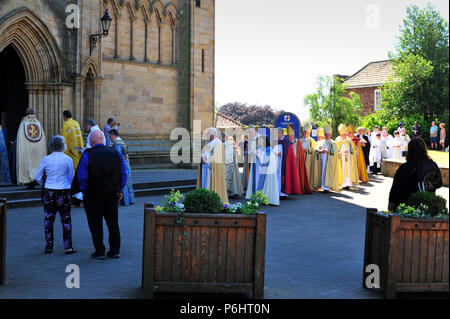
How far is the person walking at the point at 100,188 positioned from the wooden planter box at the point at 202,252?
89.7 inches

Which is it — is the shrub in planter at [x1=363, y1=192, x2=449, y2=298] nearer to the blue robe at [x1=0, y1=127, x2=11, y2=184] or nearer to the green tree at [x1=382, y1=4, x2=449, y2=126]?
the blue robe at [x1=0, y1=127, x2=11, y2=184]

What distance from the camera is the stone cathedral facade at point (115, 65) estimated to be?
16.4m

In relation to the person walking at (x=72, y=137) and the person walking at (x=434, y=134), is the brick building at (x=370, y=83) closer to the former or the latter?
the person walking at (x=434, y=134)

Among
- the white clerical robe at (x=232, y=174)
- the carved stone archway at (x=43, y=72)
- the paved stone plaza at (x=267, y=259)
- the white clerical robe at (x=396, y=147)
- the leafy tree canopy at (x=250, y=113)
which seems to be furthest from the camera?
the leafy tree canopy at (x=250, y=113)

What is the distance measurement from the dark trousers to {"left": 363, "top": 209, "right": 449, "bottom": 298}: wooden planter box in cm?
383

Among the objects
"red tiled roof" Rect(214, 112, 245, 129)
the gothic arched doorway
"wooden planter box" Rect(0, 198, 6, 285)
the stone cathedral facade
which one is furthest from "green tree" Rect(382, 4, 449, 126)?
"wooden planter box" Rect(0, 198, 6, 285)

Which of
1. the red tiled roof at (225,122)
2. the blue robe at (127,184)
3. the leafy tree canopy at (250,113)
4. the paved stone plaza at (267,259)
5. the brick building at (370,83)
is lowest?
the paved stone plaza at (267,259)

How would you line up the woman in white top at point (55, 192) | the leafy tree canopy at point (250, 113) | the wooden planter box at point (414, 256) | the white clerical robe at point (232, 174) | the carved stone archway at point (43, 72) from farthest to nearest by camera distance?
the leafy tree canopy at point (250, 113) → the carved stone archway at point (43, 72) → the white clerical robe at point (232, 174) → the woman in white top at point (55, 192) → the wooden planter box at point (414, 256)

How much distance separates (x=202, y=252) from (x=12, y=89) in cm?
1338

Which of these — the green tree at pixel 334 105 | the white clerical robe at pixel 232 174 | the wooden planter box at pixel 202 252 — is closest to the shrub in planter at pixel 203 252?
the wooden planter box at pixel 202 252

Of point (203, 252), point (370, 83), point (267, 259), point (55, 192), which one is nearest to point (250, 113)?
point (370, 83)

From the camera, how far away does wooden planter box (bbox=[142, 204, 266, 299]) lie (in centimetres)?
591

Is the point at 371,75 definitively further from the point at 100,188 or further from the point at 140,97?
the point at 100,188
